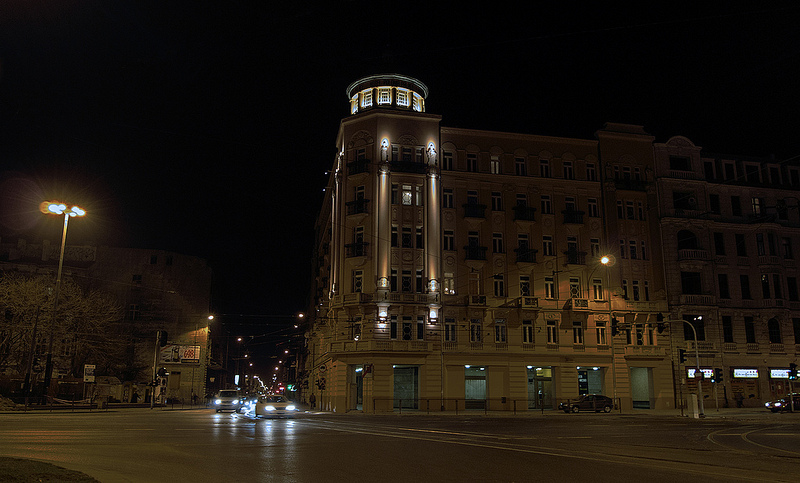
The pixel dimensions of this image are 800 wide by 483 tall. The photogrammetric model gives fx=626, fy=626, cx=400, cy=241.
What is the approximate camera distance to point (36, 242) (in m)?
72.2

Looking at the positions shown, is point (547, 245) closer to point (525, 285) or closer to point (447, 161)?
point (525, 285)

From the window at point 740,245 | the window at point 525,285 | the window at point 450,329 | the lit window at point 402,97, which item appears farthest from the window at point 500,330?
the window at point 740,245

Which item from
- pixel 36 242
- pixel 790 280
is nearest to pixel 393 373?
pixel 790 280

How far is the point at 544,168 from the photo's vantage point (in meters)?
52.2

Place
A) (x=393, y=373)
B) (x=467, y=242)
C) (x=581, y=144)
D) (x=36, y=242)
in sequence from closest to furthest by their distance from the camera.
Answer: (x=393, y=373) < (x=467, y=242) < (x=581, y=144) < (x=36, y=242)

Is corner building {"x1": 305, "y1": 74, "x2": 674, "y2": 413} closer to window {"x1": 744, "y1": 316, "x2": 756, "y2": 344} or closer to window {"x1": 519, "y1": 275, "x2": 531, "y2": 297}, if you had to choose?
window {"x1": 519, "y1": 275, "x2": 531, "y2": 297}

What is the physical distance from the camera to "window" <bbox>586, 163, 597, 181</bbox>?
52.5m

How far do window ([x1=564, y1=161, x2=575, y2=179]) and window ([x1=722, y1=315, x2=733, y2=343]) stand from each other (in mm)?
17206

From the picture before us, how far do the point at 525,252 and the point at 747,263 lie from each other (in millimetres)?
19998

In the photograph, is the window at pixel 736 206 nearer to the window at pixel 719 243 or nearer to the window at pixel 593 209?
the window at pixel 719 243

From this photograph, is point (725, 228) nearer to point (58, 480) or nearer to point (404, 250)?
point (404, 250)

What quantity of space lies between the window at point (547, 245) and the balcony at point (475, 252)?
211 inches

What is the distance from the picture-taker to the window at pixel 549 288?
49719mm

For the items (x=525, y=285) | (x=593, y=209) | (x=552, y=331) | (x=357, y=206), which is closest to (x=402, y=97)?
(x=357, y=206)
